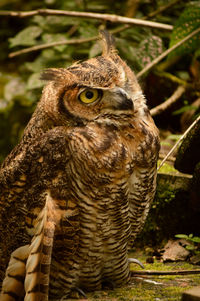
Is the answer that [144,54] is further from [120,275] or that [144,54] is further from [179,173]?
[120,275]

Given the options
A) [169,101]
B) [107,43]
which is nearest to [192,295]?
[107,43]

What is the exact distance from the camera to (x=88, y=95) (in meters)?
2.14

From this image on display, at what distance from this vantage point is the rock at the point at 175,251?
9.41 feet

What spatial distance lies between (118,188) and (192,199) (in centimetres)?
89

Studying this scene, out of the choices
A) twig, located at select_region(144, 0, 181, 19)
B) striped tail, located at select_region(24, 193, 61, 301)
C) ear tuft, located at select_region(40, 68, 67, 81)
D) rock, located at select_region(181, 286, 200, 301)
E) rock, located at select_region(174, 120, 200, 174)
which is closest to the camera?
rock, located at select_region(181, 286, 200, 301)

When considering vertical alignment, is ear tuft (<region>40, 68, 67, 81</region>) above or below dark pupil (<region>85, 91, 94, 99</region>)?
above

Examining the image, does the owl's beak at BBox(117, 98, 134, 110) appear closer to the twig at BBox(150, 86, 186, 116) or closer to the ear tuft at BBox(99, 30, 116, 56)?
the ear tuft at BBox(99, 30, 116, 56)

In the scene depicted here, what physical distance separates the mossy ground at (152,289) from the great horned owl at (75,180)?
0.17m

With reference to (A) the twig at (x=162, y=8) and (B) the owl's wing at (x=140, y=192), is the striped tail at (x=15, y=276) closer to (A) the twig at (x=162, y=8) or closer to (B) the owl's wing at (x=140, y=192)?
(B) the owl's wing at (x=140, y=192)

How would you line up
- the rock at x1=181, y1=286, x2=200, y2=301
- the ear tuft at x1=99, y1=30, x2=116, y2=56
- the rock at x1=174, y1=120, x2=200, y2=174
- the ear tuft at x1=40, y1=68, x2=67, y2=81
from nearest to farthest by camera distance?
the rock at x1=181, y1=286, x2=200, y2=301 < the ear tuft at x1=40, y1=68, x2=67, y2=81 < the ear tuft at x1=99, y1=30, x2=116, y2=56 < the rock at x1=174, y1=120, x2=200, y2=174

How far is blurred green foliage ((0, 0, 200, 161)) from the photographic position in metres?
3.87

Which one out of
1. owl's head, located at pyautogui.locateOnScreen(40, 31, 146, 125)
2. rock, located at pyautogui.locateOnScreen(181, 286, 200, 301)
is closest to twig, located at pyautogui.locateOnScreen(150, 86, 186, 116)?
owl's head, located at pyautogui.locateOnScreen(40, 31, 146, 125)

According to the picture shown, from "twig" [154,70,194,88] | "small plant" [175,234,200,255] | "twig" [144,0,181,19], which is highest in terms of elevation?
"twig" [144,0,181,19]

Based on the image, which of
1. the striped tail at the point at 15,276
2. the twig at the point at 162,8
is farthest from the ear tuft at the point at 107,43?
the twig at the point at 162,8
